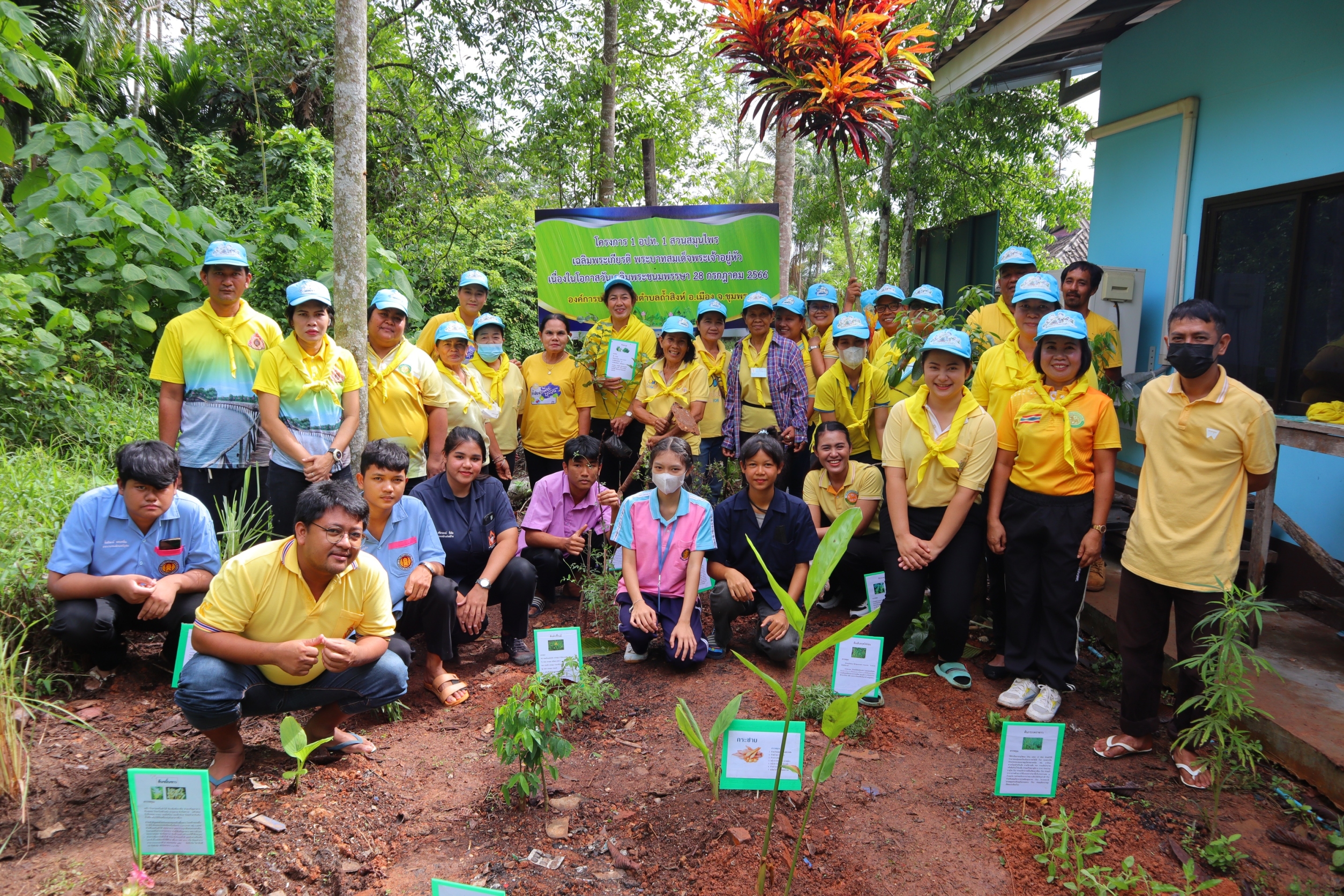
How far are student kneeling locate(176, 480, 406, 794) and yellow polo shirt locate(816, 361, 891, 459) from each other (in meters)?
3.15

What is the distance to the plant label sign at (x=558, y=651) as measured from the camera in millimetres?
3770

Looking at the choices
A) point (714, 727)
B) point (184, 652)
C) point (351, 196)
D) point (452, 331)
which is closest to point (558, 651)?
point (714, 727)

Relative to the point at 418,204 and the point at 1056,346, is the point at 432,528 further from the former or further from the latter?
the point at 418,204

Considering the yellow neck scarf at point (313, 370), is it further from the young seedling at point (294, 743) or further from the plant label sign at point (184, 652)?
the young seedling at point (294, 743)

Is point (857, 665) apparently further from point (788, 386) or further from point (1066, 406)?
point (788, 386)

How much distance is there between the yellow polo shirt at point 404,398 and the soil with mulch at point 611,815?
1656mm

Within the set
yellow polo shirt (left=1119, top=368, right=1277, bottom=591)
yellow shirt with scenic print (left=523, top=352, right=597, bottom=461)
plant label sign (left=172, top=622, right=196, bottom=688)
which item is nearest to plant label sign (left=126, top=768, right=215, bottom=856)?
plant label sign (left=172, top=622, right=196, bottom=688)

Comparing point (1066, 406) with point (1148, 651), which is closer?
point (1148, 651)

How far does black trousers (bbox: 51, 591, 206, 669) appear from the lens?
3.63 m

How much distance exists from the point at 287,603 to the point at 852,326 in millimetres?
3521

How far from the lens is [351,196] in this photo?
5.04 metres

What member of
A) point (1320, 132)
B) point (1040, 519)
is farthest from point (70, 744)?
point (1320, 132)

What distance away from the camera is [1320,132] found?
15.1 feet

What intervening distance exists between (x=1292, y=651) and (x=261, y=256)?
362 inches
